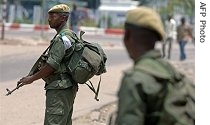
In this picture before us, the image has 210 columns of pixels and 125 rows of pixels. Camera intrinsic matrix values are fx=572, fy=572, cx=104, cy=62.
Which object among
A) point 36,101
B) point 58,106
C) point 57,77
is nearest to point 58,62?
point 57,77

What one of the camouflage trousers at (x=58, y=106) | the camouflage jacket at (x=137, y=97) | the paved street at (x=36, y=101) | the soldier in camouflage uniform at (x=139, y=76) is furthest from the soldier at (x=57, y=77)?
the camouflage jacket at (x=137, y=97)

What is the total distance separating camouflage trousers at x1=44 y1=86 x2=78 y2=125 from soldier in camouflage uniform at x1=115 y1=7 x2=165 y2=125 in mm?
2173

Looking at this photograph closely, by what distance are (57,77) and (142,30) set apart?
2.40 metres

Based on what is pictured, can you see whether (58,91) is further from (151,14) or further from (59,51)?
(151,14)

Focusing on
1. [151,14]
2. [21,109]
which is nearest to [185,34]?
[21,109]

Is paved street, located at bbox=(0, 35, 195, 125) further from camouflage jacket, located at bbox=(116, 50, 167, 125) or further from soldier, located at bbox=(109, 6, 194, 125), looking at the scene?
camouflage jacket, located at bbox=(116, 50, 167, 125)

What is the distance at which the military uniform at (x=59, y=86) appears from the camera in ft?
16.3

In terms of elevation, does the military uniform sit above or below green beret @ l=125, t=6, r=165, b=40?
below

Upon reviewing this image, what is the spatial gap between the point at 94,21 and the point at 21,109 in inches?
1544

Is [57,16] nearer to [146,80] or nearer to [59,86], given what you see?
[59,86]

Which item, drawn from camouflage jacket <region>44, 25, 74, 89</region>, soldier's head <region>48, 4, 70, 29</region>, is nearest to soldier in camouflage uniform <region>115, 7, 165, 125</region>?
camouflage jacket <region>44, 25, 74, 89</region>

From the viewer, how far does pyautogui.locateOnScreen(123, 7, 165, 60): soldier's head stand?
9.28ft

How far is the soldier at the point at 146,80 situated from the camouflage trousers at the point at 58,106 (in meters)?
2.18

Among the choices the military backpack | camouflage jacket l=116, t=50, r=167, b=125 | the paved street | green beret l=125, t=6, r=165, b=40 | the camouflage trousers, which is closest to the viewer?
camouflage jacket l=116, t=50, r=167, b=125
